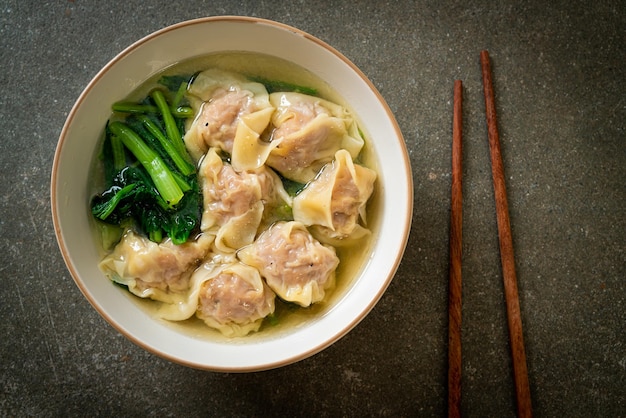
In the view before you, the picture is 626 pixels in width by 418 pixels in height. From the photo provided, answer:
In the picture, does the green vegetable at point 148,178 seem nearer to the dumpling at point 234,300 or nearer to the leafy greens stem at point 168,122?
the leafy greens stem at point 168,122

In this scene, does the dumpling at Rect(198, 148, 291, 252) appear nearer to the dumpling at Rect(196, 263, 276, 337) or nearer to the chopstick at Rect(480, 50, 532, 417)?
the dumpling at Rect(196, 263, 276, 337)

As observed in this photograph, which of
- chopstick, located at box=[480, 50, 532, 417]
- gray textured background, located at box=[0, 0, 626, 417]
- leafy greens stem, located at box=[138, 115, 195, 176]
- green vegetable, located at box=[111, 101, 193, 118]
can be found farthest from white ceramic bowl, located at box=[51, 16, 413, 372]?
chopstick, located at box=[480, 50, 532, 417]

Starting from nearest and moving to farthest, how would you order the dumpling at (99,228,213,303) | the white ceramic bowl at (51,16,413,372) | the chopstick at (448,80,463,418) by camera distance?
the white ceramic bowl at (51,16,413,372) < the dumpling at (99,228,213,303) < the chopstick at (448,80,463,418)

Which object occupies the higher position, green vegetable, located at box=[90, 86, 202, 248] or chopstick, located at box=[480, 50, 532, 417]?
green vegetable, located at box=[90, 86, 202, 248]

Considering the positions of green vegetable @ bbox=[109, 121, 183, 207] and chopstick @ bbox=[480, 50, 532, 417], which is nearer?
green vegetable @ bbox=[109, 121, 183, 207]

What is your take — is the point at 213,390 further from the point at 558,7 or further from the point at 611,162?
the point at 558,7

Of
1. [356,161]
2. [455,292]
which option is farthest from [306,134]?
[455,292]

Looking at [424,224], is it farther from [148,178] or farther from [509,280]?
[148,178]
